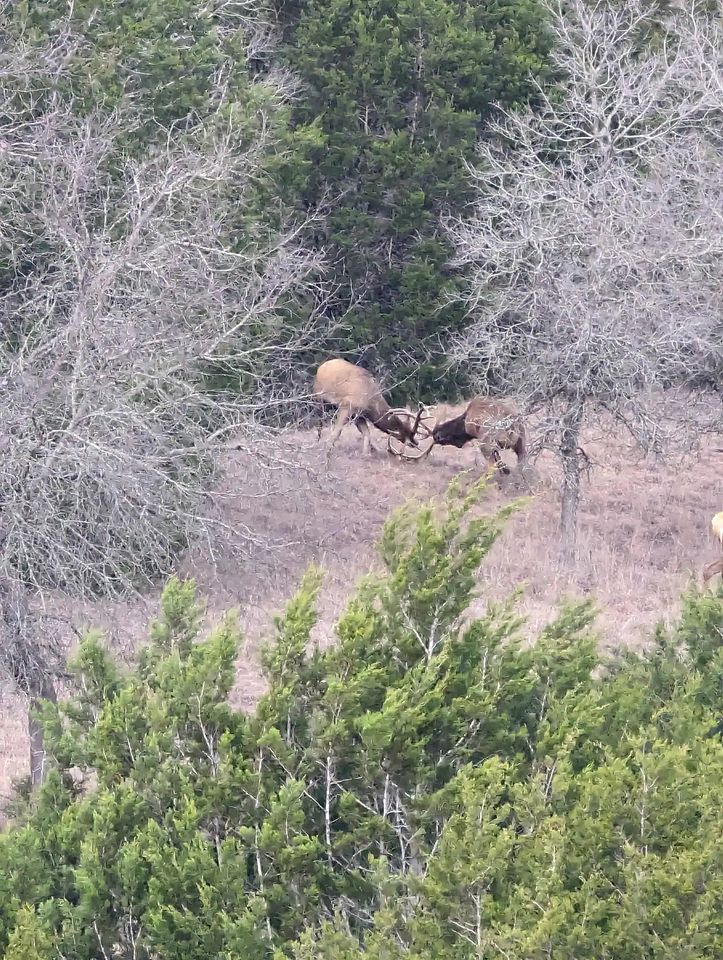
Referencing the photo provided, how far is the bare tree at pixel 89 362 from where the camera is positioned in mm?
7871

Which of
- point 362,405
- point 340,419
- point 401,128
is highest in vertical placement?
point 401,128

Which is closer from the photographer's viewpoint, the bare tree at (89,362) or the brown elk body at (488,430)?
the bare tree at (89,362)

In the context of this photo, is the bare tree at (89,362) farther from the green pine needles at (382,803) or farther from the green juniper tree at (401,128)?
the green juniper tree at (401,128)

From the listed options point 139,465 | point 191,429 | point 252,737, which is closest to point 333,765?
point 252,737

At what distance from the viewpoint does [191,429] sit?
32.3 ft

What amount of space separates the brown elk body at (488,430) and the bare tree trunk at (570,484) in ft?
2.11

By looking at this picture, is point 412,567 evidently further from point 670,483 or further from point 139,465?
point 670,483

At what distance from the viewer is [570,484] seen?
49.7 ft

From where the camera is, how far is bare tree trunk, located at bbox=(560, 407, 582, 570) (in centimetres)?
1464

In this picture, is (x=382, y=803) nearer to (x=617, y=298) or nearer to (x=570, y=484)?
(x=617, y=298)

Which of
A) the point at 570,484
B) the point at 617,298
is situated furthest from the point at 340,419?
the point at 617,298

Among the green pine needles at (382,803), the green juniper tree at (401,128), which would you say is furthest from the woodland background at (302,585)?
the green juniper tree at (401,128)

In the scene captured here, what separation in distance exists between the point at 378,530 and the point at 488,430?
2145 mm

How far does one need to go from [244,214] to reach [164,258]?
4.71 meters
